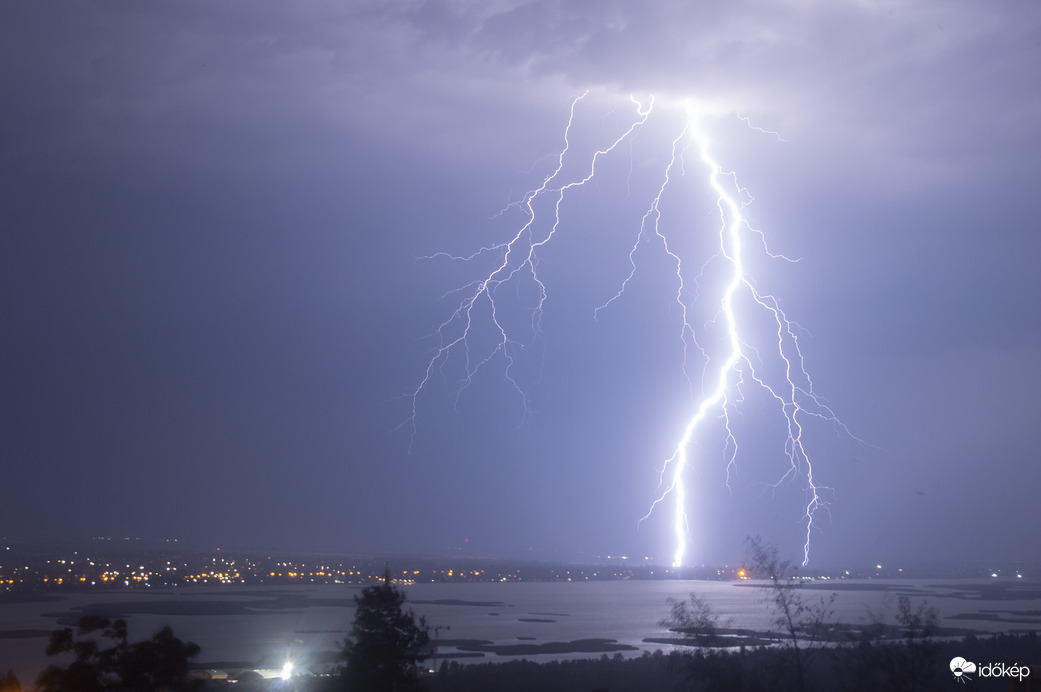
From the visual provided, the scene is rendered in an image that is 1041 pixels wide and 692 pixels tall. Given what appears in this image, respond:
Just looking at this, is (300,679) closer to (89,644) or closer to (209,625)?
(89,644)

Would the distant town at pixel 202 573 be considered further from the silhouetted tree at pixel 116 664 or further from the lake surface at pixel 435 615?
the silhouetted tree at pixel 116 664

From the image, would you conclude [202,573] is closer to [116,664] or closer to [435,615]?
[435,615]

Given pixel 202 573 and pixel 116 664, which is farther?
pixel 202 573

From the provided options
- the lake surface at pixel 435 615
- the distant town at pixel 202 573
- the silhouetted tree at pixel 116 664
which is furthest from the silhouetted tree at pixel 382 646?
the distant town at pixel 202 573

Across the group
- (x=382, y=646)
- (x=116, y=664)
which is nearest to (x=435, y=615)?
(x=382, y=646)

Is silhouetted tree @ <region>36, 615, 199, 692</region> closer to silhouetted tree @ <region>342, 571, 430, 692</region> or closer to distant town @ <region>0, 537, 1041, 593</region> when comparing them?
silhouetted tree @ <region>342, 571, 430, 692</region>
